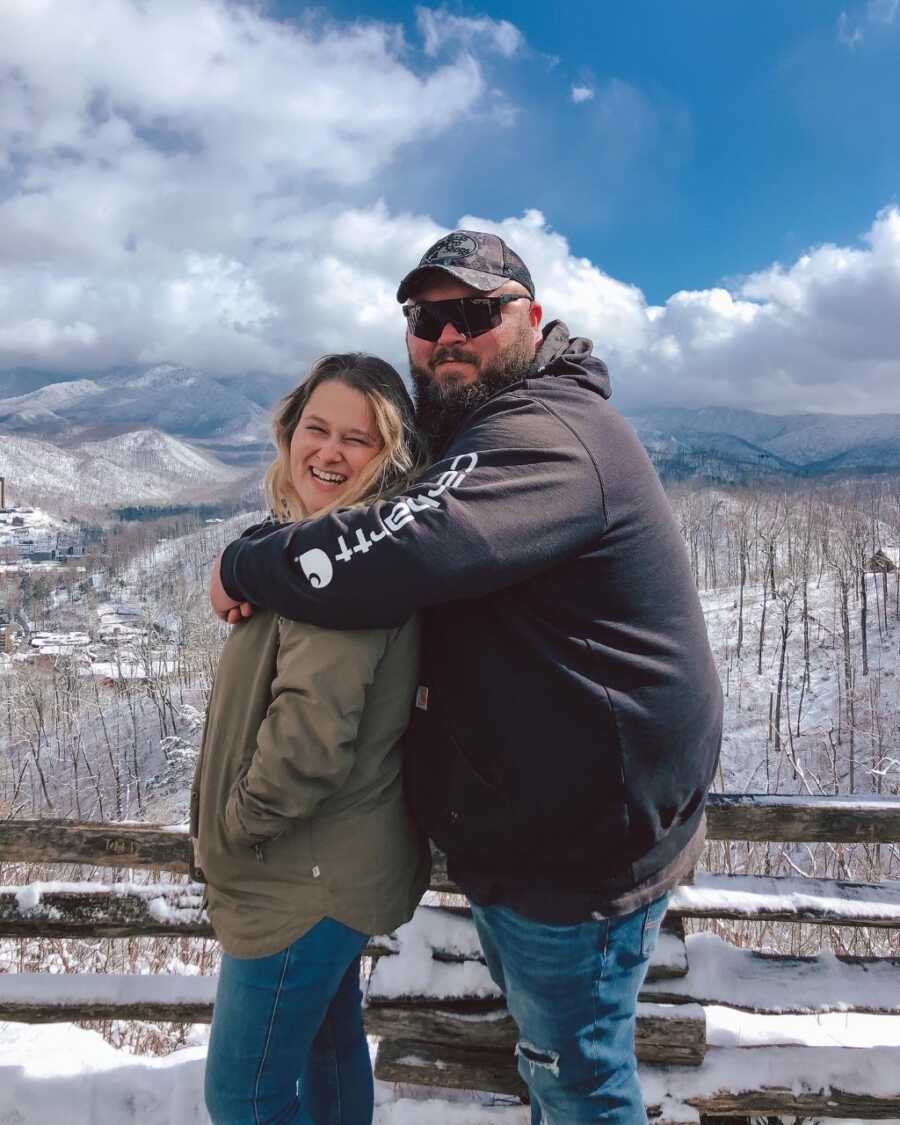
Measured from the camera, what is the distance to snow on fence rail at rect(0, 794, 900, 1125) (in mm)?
2707

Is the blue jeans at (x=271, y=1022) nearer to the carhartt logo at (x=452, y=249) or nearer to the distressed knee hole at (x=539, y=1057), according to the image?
the distressed knee hole at (x=539, y=1057)

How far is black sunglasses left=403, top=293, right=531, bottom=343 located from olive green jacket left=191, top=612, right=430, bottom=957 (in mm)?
908

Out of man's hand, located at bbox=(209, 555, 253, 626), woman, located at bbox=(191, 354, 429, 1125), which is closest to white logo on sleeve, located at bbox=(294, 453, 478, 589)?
woman, located at bbox=(191, 354, 429, 1125)

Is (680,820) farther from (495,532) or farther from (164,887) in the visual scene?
(164,887)

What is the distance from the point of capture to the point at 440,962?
2807 mm

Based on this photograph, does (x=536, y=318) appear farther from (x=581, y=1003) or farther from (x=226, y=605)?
(x=581, y=1003)

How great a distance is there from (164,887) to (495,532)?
2.43 m

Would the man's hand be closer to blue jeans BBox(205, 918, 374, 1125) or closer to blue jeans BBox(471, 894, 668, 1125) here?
blue jeans BBox(205, 918, 374, 1125)

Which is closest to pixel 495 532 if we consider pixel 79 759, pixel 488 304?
pixel 488 304

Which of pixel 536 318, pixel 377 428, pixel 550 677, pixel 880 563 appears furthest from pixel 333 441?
pixel 880 563

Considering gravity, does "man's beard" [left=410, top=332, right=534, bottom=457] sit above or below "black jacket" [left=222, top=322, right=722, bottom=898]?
above

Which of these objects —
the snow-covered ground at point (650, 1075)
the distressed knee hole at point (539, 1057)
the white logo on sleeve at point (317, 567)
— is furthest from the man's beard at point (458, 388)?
the snow-covered ground at point (650, 1075)

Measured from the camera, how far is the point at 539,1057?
6.11 ft

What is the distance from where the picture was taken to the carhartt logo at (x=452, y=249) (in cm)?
214
